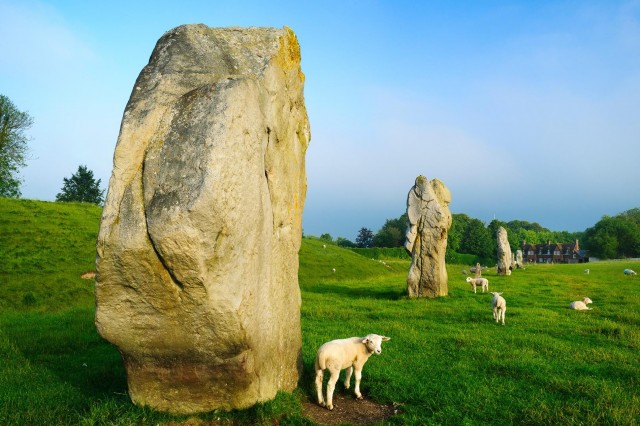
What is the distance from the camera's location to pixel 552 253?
126 m

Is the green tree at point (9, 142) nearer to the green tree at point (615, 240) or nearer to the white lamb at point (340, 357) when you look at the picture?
the white lamb at point (340, 357)

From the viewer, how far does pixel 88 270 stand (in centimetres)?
2597

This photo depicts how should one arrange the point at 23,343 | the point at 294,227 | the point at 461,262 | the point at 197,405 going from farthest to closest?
the point at 461,262
the point at 23,343
the point at 294,227
the point at 197,405

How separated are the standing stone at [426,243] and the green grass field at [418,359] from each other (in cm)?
93

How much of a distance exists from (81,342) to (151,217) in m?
8.51

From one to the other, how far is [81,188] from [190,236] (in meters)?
78.0

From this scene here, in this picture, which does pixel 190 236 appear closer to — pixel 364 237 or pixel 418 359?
pixel 418 359

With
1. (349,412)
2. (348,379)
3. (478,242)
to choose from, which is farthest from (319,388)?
(478,242)

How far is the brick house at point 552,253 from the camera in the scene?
12275 centimetres

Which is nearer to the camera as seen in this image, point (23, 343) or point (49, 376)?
point (49, 376)

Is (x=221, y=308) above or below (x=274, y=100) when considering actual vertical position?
below

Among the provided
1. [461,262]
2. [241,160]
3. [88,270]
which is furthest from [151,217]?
[461,262]

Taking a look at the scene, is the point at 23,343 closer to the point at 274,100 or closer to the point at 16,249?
the point at 274,100

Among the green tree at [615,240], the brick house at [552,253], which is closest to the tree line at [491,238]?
the green tree at [615,240]
